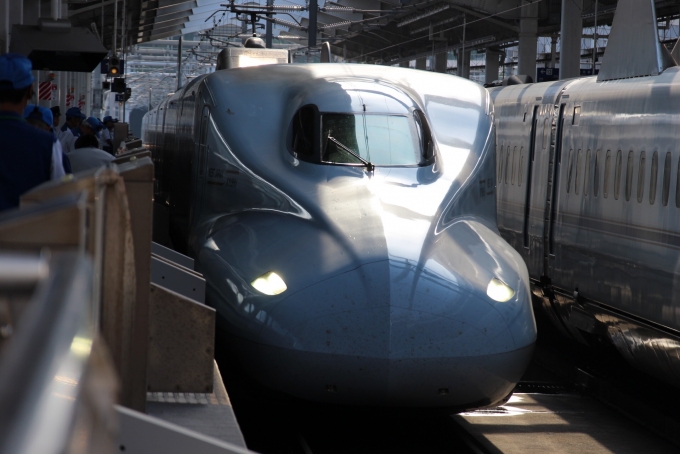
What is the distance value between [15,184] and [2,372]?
277 centimetres

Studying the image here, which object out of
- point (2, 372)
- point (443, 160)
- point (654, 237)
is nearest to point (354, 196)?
point (443, 160)

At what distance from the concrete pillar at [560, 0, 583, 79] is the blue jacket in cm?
2261

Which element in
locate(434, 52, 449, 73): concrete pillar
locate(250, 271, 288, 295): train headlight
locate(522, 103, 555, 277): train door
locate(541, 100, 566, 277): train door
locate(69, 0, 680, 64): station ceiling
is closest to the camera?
locate(250, 271, 288, 295): train headlight

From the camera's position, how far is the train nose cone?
17.7 ft

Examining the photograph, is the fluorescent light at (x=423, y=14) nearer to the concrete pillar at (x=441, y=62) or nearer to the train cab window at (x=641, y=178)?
the concrete pillar at (x=441, y=62)

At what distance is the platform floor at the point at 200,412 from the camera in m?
3.41

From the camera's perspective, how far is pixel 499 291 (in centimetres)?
589

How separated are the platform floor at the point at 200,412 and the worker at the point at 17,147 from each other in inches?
37.0

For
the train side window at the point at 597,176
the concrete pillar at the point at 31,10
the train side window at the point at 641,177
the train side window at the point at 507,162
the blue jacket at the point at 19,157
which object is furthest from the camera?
the concrete pillar at the point at 31,10

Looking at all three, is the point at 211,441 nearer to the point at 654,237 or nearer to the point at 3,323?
the point at 3,323

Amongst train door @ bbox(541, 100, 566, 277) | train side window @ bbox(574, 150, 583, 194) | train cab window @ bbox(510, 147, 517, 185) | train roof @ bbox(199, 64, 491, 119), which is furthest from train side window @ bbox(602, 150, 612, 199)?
train cab window @ bbox(510, 147, 517, 185)

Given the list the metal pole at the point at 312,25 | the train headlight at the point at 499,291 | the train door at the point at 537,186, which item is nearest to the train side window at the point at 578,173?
the train door at the point at 537,186

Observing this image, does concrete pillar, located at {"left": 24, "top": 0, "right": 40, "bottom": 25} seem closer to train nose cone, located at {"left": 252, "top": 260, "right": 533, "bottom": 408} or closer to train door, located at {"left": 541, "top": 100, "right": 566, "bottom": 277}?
train door, located at {"left": 541, "top": 100, "right": 566, "bottom": 277}

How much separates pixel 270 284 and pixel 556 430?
320 cm
